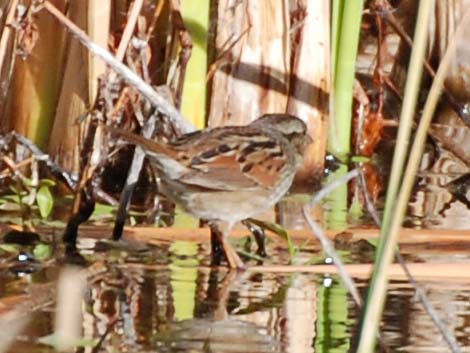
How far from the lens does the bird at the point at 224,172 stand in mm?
4789

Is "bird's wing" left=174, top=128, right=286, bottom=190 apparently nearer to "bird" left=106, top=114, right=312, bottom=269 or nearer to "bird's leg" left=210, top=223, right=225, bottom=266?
"bird" left=106, top=114, right=312, bottom=269

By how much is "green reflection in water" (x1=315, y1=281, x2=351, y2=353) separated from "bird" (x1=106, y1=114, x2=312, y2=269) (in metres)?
0.43

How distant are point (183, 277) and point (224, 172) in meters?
0.62

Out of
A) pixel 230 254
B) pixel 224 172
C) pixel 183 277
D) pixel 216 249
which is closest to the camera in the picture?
pixel 183 277

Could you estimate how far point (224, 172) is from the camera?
5043mm

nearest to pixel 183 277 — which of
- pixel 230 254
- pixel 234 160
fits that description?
pixel 230 254

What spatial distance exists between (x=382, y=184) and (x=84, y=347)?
3377mm

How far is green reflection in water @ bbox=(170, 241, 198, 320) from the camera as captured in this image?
161 inches

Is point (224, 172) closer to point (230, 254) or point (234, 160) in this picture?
point (234, 160)

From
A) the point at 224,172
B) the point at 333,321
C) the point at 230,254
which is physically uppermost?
the point at 224,172

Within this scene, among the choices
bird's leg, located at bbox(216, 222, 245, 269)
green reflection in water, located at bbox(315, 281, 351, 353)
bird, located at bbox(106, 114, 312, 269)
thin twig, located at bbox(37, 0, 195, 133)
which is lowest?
green reflection in water, located at bbox(315, 281, 351, 353)

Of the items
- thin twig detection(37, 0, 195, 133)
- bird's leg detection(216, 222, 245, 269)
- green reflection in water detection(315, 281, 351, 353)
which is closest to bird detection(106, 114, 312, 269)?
bird's leg detection(216, 222, 245, 269)

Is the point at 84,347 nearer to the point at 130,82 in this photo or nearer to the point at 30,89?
the point at 130,82

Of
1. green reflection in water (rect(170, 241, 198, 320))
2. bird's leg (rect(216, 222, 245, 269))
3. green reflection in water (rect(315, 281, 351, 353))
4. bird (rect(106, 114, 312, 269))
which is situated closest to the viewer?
green reflection in water (rect(315, 281, 351, 353))
